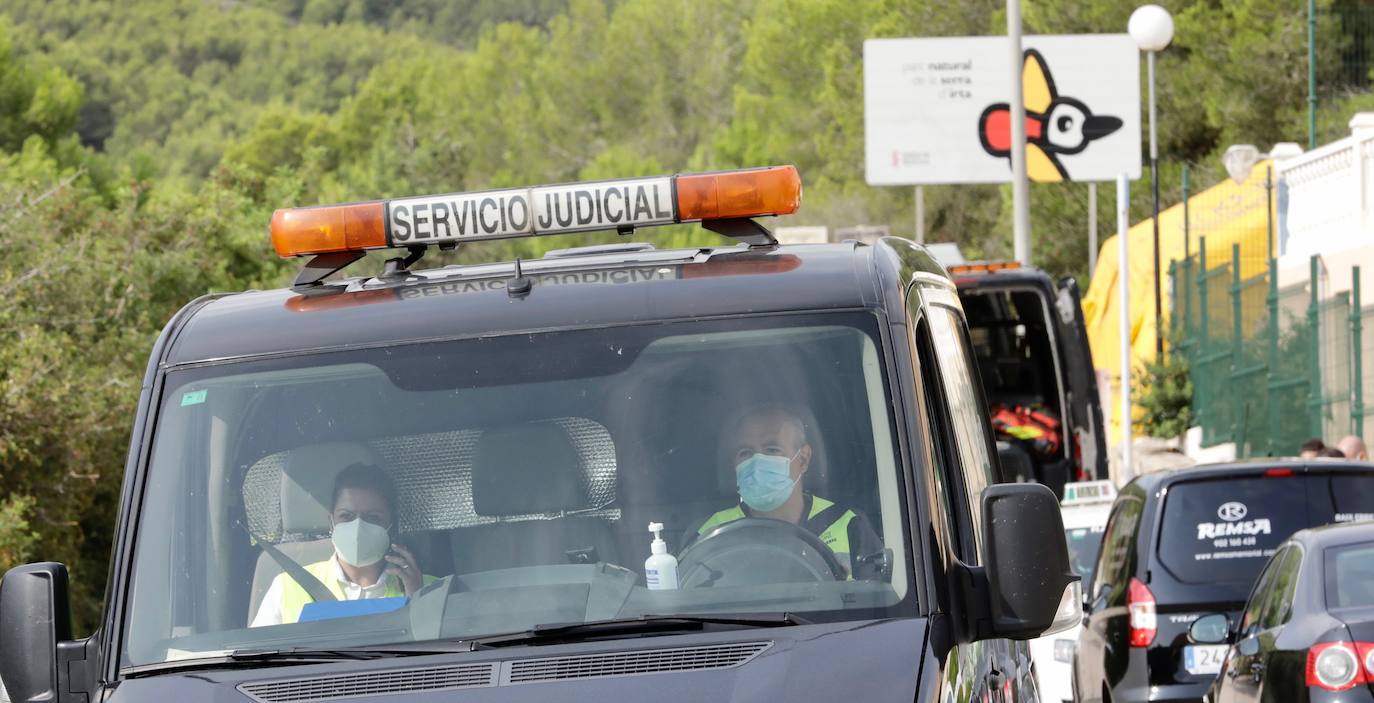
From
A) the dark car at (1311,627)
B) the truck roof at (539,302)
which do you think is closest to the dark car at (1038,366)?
the dark car at (1311,627)

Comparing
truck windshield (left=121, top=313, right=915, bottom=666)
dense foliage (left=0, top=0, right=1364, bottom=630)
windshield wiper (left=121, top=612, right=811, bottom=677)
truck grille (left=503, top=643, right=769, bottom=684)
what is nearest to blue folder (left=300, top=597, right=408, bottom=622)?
truck windshield (left=121, top=313, right=915, bottom=666)

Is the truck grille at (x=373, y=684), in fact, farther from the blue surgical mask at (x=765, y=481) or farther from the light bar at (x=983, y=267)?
the light bar at (x=983, y=267)

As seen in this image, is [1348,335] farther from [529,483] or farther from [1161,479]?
[529,483]

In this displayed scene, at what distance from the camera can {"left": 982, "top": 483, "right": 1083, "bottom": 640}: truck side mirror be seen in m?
4.02

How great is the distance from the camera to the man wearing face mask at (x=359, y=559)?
14.1 ft

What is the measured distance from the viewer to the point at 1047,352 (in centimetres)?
1664

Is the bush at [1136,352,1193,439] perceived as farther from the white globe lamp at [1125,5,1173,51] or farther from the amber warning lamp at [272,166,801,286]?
the amber warning lamp at [272,166,801,286]

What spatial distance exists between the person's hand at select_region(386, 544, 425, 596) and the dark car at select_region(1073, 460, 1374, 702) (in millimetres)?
6410

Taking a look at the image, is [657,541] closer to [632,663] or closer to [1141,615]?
[632,663]

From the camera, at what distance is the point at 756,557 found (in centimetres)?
427

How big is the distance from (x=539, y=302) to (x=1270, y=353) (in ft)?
76.7

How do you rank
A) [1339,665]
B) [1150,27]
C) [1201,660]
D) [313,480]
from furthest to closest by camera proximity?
1. [1150,27]
2. [1201,660]
3. [1339,665]
4. [313,480]

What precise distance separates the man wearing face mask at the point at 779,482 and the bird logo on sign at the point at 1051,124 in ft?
96.5

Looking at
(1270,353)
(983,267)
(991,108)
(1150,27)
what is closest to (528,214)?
(983,267)
